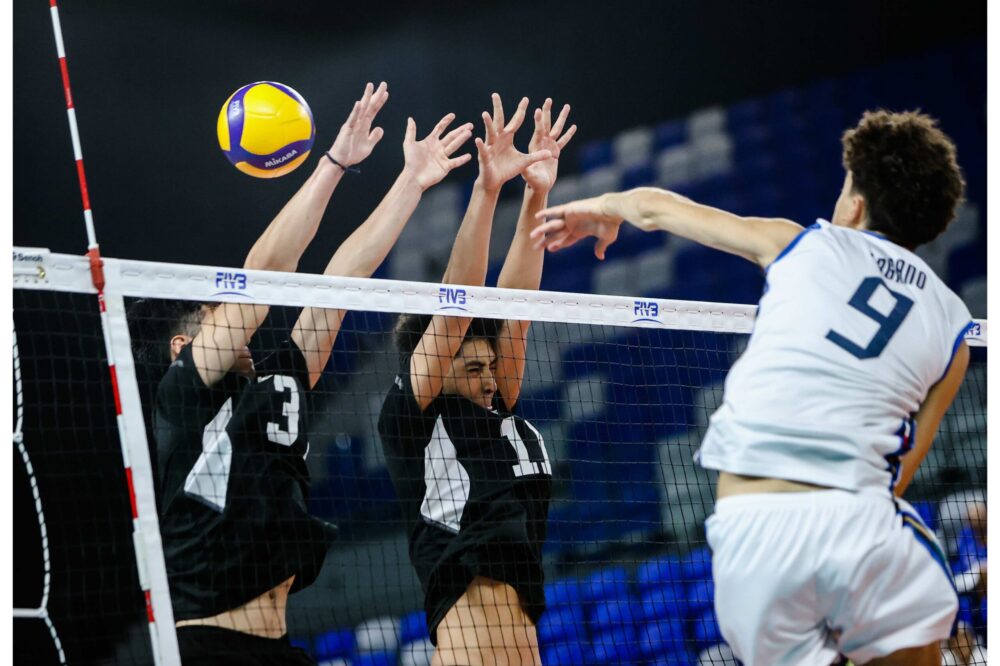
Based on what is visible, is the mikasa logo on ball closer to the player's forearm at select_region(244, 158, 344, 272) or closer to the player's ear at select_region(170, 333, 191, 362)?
the player's forearm at select_region(244, 158, 344, 272)

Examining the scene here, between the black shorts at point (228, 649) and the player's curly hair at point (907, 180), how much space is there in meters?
2.46

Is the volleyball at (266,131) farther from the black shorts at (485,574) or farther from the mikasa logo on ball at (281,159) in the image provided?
the black shorts at (485,574)

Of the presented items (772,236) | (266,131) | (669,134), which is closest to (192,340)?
(266,131)

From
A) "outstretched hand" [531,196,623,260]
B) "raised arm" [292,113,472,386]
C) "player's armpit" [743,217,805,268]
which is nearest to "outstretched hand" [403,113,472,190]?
"raised arm" [292,113,472,386]

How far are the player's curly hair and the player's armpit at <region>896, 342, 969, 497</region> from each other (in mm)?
354

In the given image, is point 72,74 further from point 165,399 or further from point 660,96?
point 660,96

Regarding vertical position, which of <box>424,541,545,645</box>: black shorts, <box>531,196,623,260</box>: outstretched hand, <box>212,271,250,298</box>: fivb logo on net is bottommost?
<box>424,541,545,645</box>: black shorts

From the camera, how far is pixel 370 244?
446 cm

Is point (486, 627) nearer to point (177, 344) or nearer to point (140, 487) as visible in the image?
point (140, 487)

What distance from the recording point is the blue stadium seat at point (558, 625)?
285 inches

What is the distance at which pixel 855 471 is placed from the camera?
265cm

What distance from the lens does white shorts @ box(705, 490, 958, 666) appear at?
260cm

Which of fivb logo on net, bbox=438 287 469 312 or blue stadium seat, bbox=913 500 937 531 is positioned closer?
fivb logo on net, bbox=438 287 469 312

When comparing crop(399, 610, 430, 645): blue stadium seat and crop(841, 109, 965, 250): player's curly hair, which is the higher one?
crop(841, 109, 965, 250): player's curly hair
